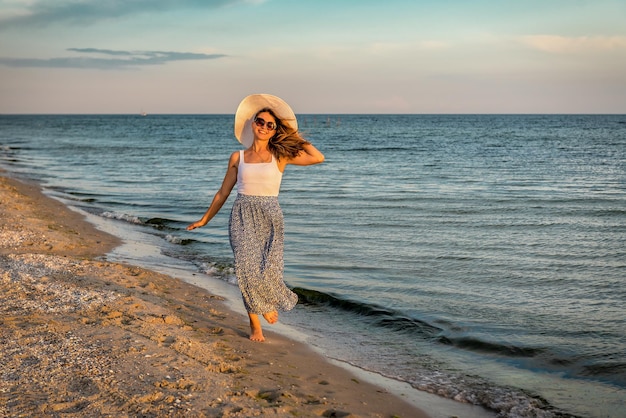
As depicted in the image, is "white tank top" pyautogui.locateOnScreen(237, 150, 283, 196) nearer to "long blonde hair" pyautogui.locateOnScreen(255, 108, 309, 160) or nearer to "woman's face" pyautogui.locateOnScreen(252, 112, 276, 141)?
"long blonde hair" pyautogui.locateOnScreen(255, 108, 309, 160)

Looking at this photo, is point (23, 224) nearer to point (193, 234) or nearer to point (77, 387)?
point (193, 234)

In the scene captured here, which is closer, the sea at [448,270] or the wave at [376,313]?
the sea at [448,270]

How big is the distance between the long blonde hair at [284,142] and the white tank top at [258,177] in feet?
0.35

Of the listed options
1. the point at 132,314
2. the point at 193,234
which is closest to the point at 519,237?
the point at 193,234

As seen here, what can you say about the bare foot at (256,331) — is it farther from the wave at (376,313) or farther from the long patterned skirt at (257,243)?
the wave at (376,313)

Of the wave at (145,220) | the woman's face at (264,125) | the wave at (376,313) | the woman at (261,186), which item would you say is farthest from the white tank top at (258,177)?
the wave at (145,220)

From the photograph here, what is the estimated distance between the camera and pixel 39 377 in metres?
4.39

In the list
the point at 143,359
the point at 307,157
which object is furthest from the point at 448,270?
the point at 143,359

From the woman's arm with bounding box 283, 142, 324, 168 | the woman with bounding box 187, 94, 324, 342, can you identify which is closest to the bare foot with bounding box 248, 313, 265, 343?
the woman with bounding box 187, 94, 324, 342

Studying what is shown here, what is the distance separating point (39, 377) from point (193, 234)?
8.21 metres

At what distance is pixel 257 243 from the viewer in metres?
5.72

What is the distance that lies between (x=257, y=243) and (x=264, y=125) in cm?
103

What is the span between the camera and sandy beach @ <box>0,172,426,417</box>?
4.16 m

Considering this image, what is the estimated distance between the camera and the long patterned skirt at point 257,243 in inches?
223
